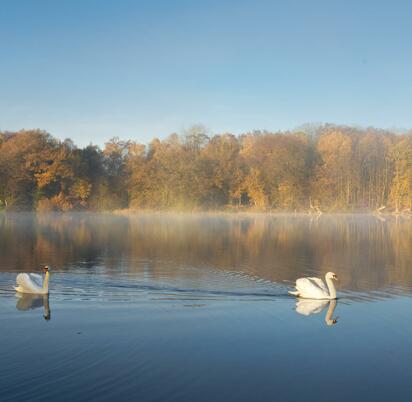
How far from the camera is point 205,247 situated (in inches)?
1037

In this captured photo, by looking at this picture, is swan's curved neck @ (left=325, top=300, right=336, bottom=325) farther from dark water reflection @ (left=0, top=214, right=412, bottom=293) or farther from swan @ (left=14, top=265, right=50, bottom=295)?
swan @ (left=14, top=265, right=50, bottom=295)

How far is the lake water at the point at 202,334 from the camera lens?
7484 mm

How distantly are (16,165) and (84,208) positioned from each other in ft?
A: 40.1

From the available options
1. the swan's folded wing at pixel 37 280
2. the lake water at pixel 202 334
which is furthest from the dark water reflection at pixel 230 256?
the swan's folded wing at pixel 37 280

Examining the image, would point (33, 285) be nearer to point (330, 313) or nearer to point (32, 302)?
point (32, 302)

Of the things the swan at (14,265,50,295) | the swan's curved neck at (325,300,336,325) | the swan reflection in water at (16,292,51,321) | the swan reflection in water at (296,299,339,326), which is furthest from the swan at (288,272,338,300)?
the swan at (14,265,50,295)

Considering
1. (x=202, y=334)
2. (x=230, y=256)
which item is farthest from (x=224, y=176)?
(x=202, y=334)

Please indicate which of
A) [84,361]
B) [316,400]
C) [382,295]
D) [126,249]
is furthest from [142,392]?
[126,249]

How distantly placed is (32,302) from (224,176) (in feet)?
208

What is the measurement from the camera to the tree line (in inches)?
2741

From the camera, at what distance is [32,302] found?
12.7 m

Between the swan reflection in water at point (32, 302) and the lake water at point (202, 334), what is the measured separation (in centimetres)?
6

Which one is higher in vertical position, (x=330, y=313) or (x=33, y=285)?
(x=33, y=285)

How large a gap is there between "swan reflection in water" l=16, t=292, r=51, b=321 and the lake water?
2.2 inches
